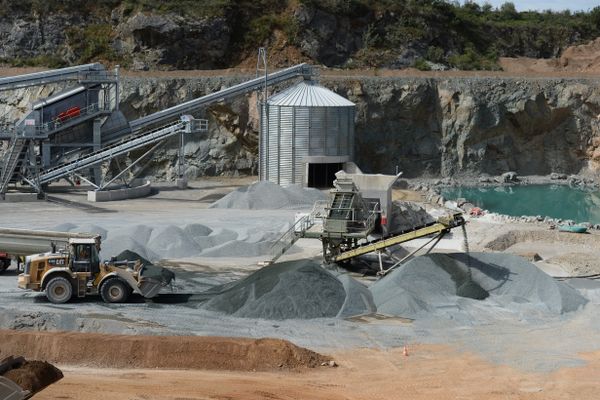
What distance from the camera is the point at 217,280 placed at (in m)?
31.7

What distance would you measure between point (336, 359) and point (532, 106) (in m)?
47.2

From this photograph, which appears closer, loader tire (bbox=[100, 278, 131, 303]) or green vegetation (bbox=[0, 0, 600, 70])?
loader tire (bbox=[100, 278, 131, 303])

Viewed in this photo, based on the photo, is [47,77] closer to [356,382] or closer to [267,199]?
[267,199]

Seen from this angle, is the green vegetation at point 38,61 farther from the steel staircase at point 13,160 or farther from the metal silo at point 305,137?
the steel staircase at point 13,160

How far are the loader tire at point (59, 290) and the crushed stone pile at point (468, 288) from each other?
8077mm

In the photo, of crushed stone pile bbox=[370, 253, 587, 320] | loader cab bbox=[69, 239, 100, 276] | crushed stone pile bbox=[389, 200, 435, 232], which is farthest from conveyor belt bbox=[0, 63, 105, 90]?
crushed stone pile bbox=[370, 253, 587, 320]

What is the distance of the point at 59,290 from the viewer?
27.3 m

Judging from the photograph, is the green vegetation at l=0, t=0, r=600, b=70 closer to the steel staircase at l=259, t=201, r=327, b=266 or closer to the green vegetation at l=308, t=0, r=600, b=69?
the green vegetation at l=308, t=0, r=600, b=69

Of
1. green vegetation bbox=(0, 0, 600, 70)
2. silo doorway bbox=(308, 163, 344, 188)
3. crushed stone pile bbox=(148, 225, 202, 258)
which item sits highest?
green vegetation bbox=(0, 0, 600, 70)

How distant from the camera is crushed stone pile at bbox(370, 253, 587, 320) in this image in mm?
27688

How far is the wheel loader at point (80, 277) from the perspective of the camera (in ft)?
89.5

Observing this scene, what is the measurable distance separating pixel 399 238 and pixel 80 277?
9707mm

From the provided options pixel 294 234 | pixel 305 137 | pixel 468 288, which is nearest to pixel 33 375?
pixel 468 288

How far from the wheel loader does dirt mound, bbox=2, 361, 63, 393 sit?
281 inches
